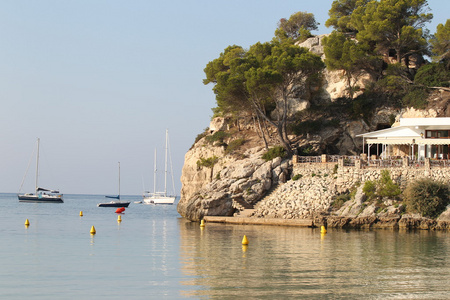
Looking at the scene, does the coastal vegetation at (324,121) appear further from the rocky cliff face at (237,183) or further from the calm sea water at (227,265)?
the calm sea water at (227,265)

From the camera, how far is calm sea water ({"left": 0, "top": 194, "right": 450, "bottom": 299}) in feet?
63.5

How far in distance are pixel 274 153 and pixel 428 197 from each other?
1510 centimetres

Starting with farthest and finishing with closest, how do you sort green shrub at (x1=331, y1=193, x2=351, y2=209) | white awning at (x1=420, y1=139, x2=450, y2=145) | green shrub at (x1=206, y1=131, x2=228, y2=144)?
green shrub at (x1=206, y1=131, x2=228, y2=144) < white awning at (x1=420, y1=139, x2=450, y2=145) < green shrub at (x1=331, y1=193, x2=351, y2=209)

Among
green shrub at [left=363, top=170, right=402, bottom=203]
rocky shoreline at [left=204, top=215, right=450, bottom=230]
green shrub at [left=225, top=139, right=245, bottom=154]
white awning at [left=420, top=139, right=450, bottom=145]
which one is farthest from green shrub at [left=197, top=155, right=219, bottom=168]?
white awning at [left=420, top=139, right=450, bottom=145]

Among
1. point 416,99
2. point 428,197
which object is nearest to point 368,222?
point 428,197

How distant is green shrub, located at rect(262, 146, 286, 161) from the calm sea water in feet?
41.9

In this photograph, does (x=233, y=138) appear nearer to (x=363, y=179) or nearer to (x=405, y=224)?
(x=363, y=179)

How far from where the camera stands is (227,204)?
49812mm

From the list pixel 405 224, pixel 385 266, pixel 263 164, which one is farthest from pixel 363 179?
pixel 385 266

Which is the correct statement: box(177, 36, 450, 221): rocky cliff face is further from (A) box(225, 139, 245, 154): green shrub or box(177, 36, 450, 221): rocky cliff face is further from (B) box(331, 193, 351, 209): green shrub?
(B) box(331, 193, 351, 209): green shrub

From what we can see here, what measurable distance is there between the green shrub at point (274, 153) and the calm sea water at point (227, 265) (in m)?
12.8

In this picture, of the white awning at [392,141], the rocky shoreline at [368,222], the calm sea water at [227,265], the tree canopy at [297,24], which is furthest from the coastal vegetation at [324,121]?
the tree canopy at [297,24]

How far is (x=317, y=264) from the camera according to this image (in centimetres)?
2498

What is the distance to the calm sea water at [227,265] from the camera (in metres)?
19.4
